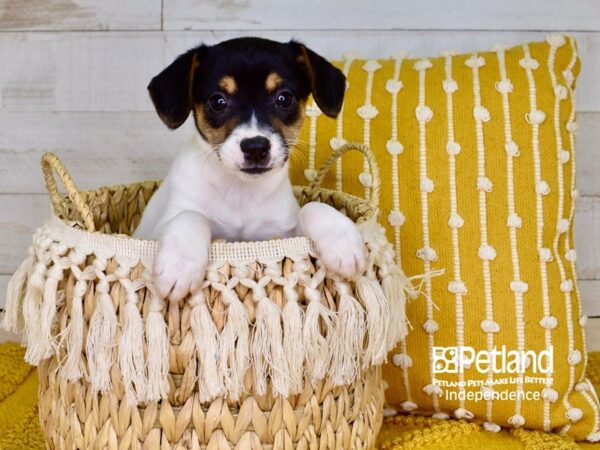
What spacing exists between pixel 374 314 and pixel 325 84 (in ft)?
1.80

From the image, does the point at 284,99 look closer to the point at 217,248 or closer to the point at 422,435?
the point at 217,248

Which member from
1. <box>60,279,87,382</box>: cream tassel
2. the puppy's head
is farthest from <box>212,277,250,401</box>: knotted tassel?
the puppy's head

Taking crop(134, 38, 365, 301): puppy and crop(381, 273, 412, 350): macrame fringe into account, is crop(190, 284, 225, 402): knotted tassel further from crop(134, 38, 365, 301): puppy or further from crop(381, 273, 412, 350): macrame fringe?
crop(381, 273, 412, 350): macrame fringe

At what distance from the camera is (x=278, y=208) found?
1506mm

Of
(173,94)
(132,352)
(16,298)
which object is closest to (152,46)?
(173,94)

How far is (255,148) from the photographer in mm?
1280

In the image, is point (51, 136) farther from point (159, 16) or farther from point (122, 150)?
point (159, 16)

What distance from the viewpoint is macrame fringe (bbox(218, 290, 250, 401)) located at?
41.1 inches

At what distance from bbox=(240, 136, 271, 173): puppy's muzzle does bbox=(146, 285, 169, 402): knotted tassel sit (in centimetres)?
34

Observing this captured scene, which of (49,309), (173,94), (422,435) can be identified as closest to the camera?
(49,309)

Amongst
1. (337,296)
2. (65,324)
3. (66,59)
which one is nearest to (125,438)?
(65,324)

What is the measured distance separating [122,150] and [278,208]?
0.83m

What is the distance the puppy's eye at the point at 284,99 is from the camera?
56.3 inches

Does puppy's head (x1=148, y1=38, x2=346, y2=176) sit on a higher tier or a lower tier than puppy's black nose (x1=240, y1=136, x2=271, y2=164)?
higher
